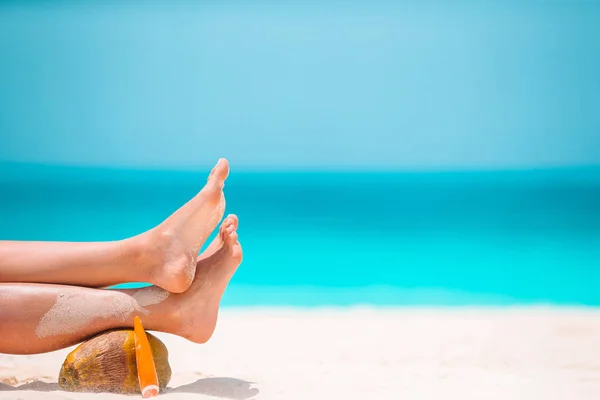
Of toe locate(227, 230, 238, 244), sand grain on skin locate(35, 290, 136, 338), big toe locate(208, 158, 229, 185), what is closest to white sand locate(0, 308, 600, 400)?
sand grain on skin locate(35, 290, 136, 338)

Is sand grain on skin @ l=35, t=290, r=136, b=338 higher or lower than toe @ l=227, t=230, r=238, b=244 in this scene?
lower

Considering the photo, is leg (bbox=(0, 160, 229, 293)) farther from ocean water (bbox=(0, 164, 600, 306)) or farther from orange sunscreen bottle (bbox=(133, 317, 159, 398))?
ocean water (bbox=(0, 164, 600, 306))

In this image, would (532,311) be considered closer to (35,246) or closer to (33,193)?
(35,246)

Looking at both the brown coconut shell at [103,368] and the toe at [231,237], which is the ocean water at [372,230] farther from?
the brown coconut shell at [103,368]

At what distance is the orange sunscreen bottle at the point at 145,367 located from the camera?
5.56 feet

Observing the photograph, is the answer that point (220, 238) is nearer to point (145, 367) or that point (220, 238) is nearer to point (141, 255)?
point (141, 255)

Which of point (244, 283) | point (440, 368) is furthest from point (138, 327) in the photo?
point (244, 283)

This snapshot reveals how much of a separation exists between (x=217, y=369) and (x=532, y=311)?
1731 millimetres

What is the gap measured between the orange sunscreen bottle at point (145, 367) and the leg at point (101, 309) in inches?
3.2

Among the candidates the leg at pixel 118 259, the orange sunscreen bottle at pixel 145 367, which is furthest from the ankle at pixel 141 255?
the orange sunscreen bottle at pixel 145 367

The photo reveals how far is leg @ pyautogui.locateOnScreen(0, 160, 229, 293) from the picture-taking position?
1.77 metres

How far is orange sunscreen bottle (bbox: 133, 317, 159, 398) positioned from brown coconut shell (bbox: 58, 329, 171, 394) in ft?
0.10

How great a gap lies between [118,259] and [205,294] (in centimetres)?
23

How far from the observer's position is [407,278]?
170 inches
